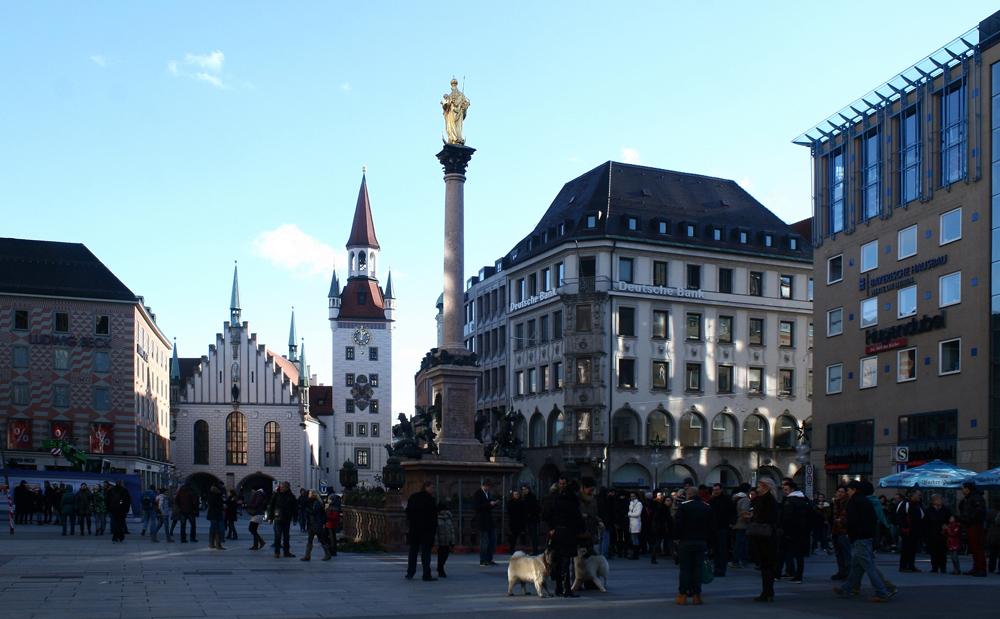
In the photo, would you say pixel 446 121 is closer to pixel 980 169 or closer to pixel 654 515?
pixel 654 515

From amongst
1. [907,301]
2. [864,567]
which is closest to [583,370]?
[907,301]

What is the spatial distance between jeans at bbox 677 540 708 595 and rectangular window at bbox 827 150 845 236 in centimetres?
3427

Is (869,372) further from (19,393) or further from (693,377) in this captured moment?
(19,393)

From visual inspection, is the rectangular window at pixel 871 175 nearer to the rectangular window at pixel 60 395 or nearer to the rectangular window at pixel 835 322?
the rectangular window at pixel 835 322

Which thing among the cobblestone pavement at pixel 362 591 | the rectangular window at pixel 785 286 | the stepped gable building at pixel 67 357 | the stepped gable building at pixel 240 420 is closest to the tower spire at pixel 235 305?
the stepped gable building at pixel 240 420

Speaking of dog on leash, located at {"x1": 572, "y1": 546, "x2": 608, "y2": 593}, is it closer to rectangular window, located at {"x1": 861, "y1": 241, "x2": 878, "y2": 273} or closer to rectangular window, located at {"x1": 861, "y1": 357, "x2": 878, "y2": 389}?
rectangular window, located at {"x1": 861, "y1": 357, "x2": 878, "y2": 389}

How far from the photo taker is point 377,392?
125 meters

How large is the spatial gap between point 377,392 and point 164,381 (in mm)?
34655

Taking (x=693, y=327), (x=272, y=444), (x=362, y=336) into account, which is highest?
(x=362, y=336)

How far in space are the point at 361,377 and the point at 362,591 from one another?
109 m

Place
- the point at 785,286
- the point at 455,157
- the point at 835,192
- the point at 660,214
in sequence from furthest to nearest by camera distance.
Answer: the point at 785,286, the point at 660,214, the point at 835,192, the point at 455,157

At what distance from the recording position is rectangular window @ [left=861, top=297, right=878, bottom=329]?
44.2 metres

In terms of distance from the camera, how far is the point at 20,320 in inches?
2726

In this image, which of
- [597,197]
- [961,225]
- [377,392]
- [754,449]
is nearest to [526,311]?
[597,197]
